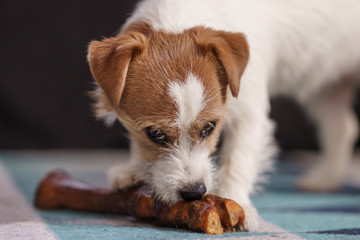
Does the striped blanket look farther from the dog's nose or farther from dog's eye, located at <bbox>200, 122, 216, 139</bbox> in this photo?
dog's eye, located at <bbox>200, 122, 216, 139</bbox>

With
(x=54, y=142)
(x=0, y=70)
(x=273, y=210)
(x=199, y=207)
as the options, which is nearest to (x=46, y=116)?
(x=54, y=142)

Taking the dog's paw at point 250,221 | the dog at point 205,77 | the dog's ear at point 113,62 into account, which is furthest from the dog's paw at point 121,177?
the dog's paw at point 250,221

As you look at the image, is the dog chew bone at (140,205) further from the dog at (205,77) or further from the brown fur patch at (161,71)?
the brown fur patch at (161,71)

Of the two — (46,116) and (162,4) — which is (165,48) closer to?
(162,4)

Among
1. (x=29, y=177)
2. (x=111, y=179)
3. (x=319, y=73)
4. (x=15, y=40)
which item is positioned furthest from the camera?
(x=15, y=40)

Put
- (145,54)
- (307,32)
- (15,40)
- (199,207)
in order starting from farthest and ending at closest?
(15,40)
(307,32)
(145,54)
(199,207)

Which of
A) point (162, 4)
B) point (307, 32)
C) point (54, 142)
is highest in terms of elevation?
point (307, 32)

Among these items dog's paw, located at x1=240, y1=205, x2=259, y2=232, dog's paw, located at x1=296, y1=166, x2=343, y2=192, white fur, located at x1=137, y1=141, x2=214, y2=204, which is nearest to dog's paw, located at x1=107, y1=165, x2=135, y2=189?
white fur, located at x1=137, y1=141, x2=214, y2=204
